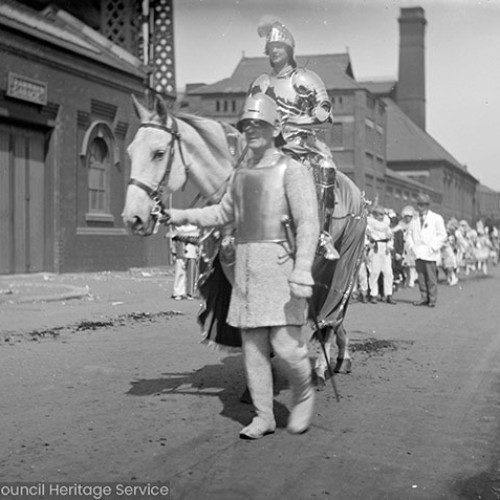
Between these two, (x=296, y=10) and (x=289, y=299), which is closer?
(x=289, y=299)

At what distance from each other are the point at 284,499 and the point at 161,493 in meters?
0.57

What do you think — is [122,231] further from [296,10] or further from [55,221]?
[296,10]

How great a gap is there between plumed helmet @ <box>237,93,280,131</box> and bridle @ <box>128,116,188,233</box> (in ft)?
2.64

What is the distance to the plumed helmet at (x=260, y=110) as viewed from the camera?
17.4 ft

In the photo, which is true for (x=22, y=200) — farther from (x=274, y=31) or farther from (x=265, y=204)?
(x=265, y=204)

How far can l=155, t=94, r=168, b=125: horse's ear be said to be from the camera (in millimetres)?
5953

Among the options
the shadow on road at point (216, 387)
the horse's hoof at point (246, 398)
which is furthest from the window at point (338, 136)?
the horse's hoof at point (246, 398)

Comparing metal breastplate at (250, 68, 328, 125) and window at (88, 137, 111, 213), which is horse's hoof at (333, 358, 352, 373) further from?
window at (88, 137, 111, 213)

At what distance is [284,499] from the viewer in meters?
4.17

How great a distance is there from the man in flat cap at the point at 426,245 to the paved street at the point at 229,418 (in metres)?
4.35

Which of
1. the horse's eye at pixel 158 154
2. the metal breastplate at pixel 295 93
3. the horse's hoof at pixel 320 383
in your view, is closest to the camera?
the horse's eye at pixel 158 154

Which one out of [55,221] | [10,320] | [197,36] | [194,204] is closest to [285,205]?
[194,204]

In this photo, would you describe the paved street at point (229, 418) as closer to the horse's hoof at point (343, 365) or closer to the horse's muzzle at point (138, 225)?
the horse's hoof at point (343, 365)

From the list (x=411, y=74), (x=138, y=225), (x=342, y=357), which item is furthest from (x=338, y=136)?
(x=138, y=225)
